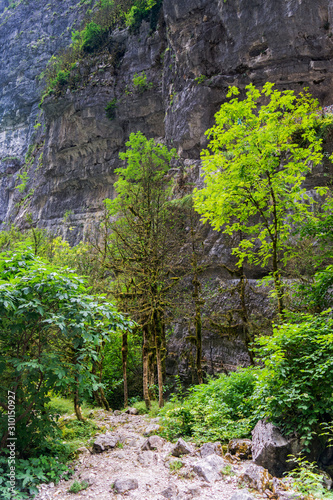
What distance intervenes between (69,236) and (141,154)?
12.9m

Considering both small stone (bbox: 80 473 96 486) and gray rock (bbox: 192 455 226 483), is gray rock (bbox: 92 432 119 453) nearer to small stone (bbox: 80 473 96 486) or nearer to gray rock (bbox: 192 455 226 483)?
small stone (bbox: 80 473 96 486)

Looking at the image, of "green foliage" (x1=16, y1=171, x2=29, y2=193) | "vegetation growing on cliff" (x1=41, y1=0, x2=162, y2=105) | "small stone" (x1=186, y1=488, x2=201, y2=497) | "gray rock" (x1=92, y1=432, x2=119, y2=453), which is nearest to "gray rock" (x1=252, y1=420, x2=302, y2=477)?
"small stone" (x1=186, y1=488, x2=201, y2=497)

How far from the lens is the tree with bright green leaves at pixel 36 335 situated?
14.0 ft

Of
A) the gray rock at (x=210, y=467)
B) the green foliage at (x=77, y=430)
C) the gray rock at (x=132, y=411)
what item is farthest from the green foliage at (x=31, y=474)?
the gray rock at (x=132, y=411)

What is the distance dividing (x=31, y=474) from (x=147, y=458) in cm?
186

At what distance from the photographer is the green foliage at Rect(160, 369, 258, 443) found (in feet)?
18.7

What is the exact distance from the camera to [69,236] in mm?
29531

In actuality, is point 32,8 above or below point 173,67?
above

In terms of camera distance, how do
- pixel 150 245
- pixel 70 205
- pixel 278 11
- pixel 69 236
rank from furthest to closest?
1. pixel 70 205
2. pixel 69 236
3. pixel 278 11
4. pixel 150 245

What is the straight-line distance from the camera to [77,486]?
14.2ft

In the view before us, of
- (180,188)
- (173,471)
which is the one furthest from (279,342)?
(180,188)

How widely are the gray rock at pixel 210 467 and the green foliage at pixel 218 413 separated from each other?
0.89 m

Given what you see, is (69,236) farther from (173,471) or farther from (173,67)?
(173,471)

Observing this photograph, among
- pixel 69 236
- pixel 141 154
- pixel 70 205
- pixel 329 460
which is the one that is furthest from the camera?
pixel 70 205
